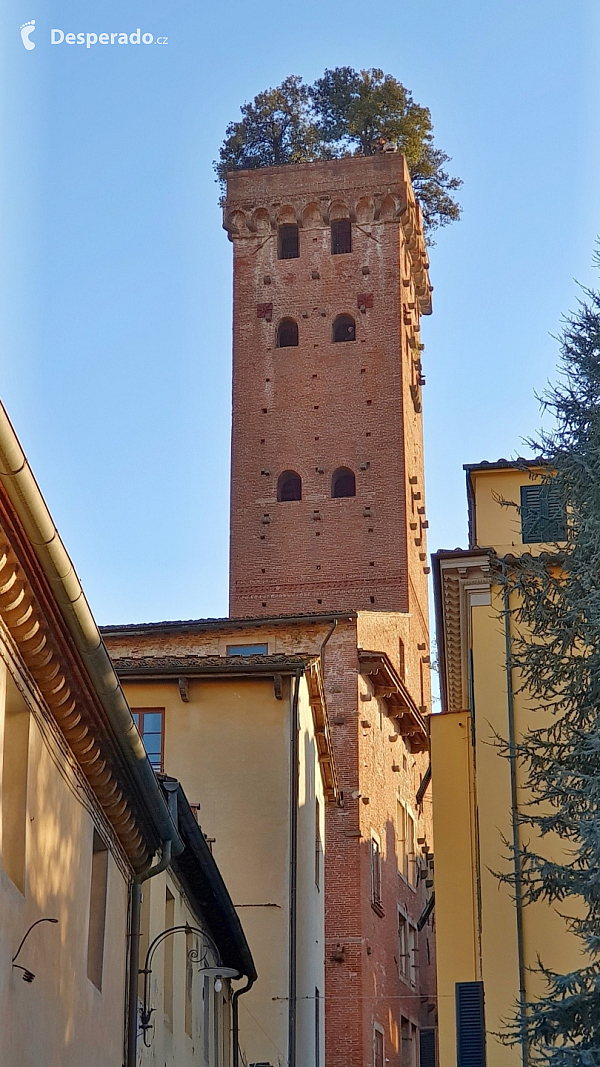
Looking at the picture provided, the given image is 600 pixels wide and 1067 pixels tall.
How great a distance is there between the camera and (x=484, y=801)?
2025cm

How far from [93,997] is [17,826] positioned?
279cm

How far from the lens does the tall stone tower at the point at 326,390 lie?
151ft

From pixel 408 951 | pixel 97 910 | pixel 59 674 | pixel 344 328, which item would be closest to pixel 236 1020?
pixel 97 910

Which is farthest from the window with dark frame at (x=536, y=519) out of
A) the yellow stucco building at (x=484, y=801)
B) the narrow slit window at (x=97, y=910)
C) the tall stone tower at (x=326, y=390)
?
the tall stone tower at (x=326, y=390)

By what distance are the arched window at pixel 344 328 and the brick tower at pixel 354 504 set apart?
66mm

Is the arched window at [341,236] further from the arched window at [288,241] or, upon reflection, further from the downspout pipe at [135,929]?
the downspout pipe at [135,929]

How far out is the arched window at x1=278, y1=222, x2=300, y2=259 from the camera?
2013 inches

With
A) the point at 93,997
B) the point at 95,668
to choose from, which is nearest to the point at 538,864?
the point at 93,997

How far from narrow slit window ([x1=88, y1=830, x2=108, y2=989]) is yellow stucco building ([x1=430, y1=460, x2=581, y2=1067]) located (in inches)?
299

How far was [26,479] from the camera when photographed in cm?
773

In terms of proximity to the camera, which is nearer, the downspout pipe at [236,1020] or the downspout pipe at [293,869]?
the downspout pipe at [236,1020]

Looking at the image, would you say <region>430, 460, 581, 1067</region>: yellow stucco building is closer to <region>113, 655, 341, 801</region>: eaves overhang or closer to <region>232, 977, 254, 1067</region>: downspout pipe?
<region>113, 655, 341, 801</region>: eaves overhang

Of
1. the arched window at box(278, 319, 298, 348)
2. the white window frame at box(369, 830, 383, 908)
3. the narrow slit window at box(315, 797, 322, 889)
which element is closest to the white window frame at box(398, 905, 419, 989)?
the white window frame at box(369, 830, 383, 908)

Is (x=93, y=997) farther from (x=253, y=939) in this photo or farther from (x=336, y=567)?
(x=336, y=567)
